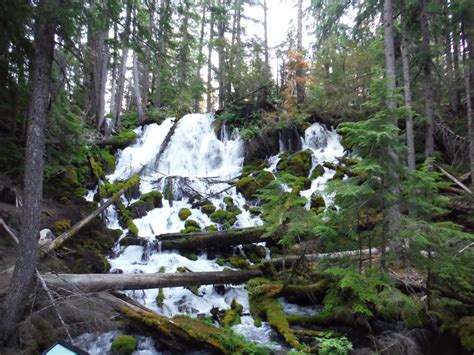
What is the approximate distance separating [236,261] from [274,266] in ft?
3.88

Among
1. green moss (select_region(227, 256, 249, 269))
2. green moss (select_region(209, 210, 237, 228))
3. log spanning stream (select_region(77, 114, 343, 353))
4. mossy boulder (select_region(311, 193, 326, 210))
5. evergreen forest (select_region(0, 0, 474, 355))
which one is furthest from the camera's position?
mossy boulder (select_region(311, 193, 326, 210))

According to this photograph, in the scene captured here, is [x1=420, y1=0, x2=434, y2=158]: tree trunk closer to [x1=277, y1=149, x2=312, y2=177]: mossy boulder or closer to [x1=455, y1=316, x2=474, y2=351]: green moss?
[x1=277, y1=149, x2=312, y2=177]: mossy boulder

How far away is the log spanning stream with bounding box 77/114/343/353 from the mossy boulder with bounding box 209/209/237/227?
19cm

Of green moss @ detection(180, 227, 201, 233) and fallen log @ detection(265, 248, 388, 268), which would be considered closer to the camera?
fallen log @ detection(265, 248, 388, 268)

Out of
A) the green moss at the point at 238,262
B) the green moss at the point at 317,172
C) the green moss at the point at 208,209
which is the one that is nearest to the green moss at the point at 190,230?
the green moss at the point at 208,209

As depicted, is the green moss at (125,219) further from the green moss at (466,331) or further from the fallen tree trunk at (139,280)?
the green moss at (466,331)

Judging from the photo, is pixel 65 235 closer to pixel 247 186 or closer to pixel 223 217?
pixel 223 217

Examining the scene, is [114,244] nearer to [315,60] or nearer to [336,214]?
[336,214]

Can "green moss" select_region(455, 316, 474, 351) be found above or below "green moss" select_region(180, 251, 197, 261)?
below

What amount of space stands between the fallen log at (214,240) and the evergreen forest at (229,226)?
0.04 metres

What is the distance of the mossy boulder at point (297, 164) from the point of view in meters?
15.3

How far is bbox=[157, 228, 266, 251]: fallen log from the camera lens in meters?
10.3

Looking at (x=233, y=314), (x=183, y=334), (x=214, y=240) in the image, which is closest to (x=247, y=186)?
(x=214, y=240)

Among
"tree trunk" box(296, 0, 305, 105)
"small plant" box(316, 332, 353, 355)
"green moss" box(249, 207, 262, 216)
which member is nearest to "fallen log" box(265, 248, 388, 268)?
"small plant" box(316, 332, 353, 355)
